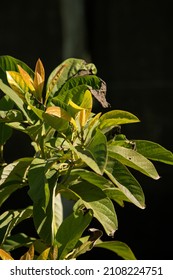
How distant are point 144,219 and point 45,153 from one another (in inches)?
159

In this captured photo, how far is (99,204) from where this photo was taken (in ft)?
4.04

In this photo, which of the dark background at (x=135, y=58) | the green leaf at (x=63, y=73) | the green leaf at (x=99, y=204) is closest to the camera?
the green leaf at (x=99, y=204)

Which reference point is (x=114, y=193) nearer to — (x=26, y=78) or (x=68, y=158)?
(x=68, y=158)

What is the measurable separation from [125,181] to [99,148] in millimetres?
88

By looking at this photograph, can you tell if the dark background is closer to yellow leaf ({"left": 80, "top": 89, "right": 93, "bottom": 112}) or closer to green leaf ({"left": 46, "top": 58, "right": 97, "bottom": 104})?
green leaf ({"left": 46, "top": 58, "right": 97, "bottom": 104})

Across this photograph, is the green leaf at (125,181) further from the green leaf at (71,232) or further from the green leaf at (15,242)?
the green leaf at (15,242)

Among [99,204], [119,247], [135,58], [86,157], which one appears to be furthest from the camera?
[135,58]

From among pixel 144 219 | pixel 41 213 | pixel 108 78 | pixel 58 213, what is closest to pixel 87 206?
pixel 41 213

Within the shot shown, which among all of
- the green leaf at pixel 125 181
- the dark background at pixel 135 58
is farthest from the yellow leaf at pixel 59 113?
the dark background at pixel 135 58

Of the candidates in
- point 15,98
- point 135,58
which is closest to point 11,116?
point 15,98

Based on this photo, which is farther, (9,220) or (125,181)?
(9,220)

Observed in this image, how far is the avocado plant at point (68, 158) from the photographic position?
1.19 meters

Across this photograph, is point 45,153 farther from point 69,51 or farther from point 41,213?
point 69,51

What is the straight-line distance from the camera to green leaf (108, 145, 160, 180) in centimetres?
119
